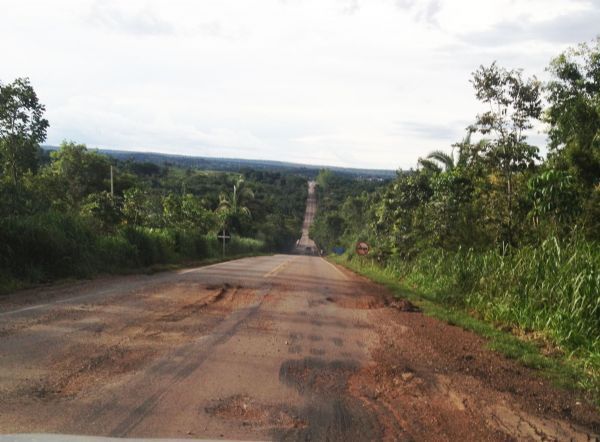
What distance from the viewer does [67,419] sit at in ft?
14.9

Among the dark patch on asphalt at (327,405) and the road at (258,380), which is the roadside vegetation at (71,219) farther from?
the dark patch on asphalt at (327,405)

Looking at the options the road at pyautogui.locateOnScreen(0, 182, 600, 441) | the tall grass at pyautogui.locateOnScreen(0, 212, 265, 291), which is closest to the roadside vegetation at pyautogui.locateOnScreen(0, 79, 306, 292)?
the tall grass at pyautogui.locateOnScreen(0, 212, 265, 291)

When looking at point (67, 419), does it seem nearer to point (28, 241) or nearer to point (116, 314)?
point (116, 314)

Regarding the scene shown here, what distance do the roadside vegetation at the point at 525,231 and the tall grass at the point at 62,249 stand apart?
32.3ft

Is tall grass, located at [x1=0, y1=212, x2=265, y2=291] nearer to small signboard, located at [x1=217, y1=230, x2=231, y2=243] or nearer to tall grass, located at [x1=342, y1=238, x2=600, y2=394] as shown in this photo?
tall grass, located at [x1=342, y1=238, x2=600, y2=394]

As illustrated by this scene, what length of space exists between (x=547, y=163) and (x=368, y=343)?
9706 millimetres

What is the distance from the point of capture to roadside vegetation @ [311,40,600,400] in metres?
8.77

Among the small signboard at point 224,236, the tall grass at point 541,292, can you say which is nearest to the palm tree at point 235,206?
the small signboard at point 224,236

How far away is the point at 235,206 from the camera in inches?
2244

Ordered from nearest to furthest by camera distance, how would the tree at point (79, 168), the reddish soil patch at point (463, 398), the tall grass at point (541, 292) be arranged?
the reddish soil patch at point (463, 398), the tall grass at point (541, 292), the tree at point (79, 168)

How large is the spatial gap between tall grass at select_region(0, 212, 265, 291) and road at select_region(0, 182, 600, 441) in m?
3.65

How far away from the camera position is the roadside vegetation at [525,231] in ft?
28.8

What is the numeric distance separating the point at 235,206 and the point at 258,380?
51.4 m

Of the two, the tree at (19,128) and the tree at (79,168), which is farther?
the tree at (79,168)
